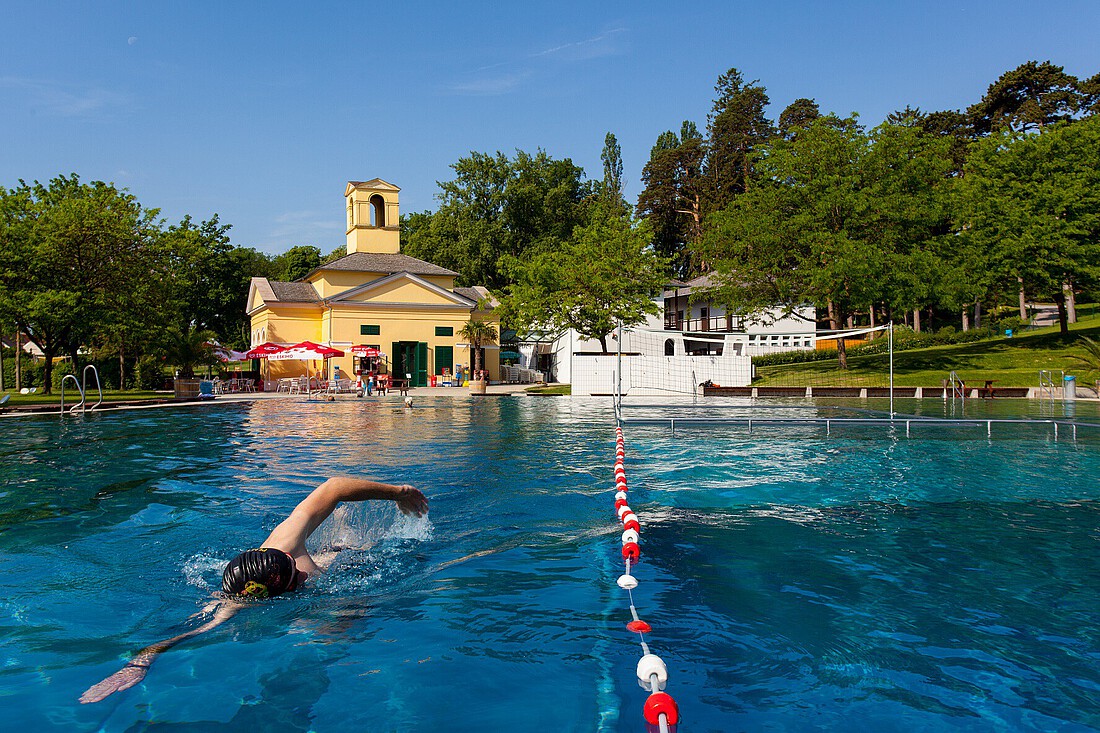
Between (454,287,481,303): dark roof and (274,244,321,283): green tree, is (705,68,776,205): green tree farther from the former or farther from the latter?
(274,244,321,283): green tree

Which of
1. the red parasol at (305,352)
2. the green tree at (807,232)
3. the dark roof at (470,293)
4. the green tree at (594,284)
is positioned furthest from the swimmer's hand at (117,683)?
the dark roof at (470,293)

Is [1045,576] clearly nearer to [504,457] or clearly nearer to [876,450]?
[876,450]

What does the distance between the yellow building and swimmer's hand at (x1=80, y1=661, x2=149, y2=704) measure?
3765 centimetres

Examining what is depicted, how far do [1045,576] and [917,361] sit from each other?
3579cm

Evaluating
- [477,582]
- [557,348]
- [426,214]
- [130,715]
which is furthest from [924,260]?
[426,214]

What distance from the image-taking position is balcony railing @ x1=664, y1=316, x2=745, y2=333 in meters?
55.7

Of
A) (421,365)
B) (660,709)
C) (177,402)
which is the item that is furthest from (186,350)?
(660,709)

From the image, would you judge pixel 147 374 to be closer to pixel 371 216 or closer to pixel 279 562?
pixel 371 216

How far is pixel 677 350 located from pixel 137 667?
47225 millimetres

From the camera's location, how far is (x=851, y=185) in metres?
37.2

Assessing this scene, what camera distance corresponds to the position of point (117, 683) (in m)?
4.61

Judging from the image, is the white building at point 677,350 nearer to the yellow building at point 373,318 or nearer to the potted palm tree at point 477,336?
the potted palm tree at point 477,336

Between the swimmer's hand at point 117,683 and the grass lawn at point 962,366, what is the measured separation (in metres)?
33.4

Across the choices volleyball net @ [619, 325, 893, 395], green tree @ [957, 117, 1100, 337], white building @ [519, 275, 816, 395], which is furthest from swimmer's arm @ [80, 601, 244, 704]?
green tree @ [957, 117, 1100, 337]
